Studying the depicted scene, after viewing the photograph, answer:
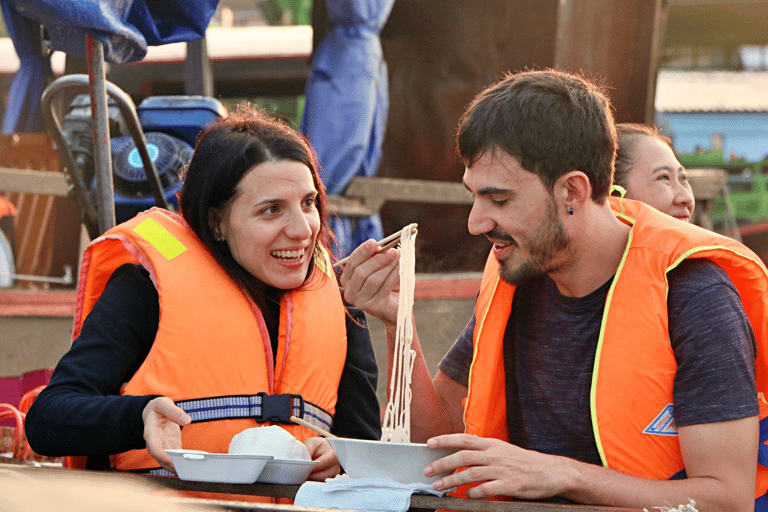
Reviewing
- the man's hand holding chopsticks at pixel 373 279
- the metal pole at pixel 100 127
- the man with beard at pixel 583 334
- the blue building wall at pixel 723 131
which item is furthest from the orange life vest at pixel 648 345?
the blue building wall at pixel 723 131

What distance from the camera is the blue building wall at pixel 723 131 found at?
27.2 feet

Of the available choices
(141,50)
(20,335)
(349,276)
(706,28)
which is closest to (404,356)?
(349,276)

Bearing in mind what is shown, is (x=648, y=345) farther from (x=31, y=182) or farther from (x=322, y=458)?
(x=31, y=182)

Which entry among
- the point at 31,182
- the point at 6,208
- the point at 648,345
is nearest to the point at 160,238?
the point at 648,345

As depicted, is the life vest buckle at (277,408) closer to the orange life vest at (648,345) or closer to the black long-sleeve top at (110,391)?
the black long-sleeve top at (110,391)

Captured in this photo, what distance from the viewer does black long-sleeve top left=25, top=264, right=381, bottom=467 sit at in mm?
1791

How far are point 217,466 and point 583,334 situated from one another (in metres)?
0.94

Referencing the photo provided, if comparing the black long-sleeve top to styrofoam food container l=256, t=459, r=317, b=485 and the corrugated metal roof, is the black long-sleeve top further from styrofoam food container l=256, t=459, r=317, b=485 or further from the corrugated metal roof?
the corrugated metal roof

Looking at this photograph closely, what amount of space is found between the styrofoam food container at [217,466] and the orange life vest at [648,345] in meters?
0.78

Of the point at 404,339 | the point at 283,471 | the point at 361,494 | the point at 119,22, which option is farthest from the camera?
the point at 119,22

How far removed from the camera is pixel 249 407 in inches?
78.4

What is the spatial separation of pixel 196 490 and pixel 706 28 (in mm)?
9758

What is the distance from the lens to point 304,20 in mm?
8836

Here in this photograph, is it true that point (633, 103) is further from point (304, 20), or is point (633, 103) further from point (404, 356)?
point (404, 356)
